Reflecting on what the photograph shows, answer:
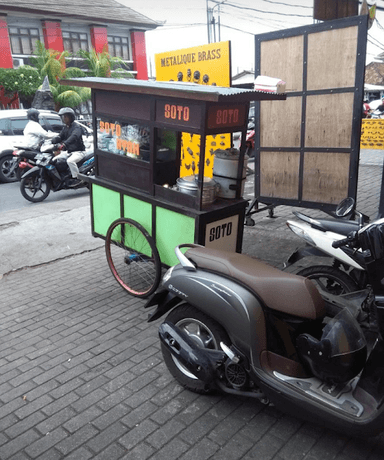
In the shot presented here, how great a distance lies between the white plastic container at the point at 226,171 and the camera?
423 cm

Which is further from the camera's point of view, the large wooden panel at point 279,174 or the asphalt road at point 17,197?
the asphalt road at point 17,197

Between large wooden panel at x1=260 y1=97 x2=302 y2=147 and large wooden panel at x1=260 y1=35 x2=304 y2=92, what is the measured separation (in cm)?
24

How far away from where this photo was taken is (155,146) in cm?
418

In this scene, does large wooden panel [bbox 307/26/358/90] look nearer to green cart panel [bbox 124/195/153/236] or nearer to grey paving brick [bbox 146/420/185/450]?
green cart panel [bbox 124/195/153/236]

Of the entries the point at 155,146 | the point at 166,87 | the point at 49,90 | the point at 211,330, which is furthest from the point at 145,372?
the point at 49,90

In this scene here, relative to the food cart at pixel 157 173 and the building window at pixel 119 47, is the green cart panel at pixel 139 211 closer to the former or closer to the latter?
the food cart at pixel 157 173

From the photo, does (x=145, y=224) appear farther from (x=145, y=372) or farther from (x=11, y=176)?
(x=11, y=176)

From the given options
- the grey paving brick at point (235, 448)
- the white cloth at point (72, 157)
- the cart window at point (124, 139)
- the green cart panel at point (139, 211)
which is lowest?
the grey paving brick at point (235, 448)

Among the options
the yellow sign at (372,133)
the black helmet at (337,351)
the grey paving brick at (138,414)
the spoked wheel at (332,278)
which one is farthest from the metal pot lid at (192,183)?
the yellow sign at (372,133)

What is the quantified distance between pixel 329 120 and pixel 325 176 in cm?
70

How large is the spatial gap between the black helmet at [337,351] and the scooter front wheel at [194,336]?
52 cm

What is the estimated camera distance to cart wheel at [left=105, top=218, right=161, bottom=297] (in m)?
4.23

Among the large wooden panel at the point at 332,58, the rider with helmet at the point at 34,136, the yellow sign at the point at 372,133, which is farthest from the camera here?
the yellow sign at the point at 372,133

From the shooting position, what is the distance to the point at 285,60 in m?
5.52
